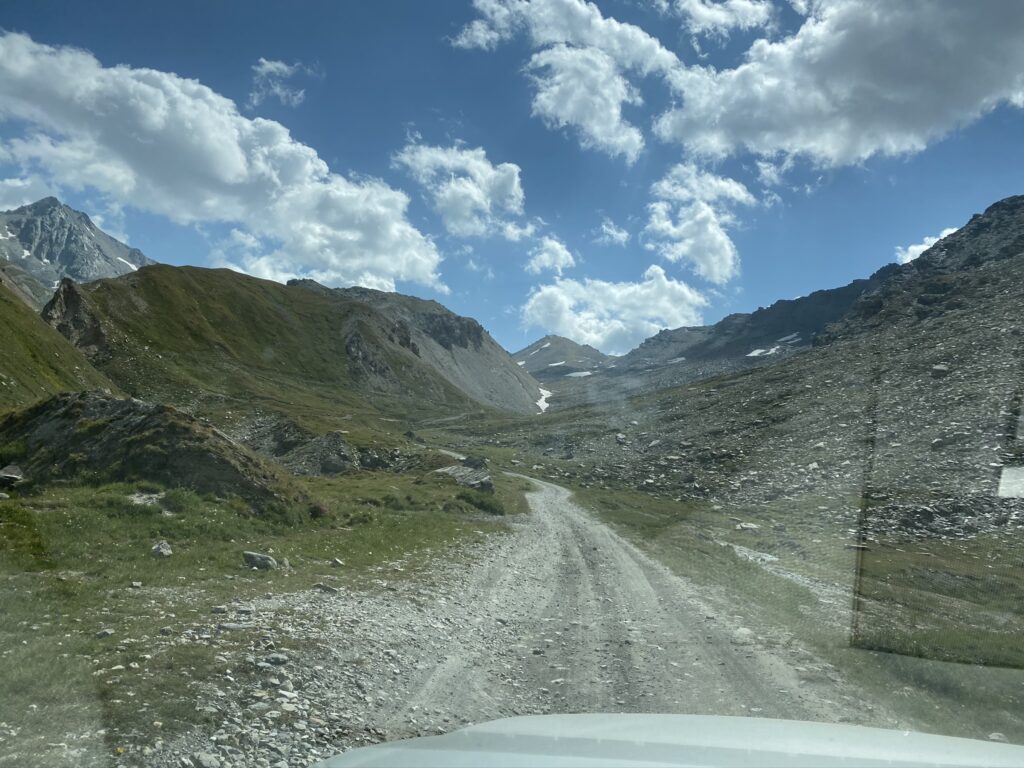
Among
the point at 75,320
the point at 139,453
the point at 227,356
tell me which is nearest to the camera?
the point at 139,453

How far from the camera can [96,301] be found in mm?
131250

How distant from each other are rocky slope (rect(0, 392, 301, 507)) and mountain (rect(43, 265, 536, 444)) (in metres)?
44.8

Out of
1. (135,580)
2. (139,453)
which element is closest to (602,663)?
(135,580)

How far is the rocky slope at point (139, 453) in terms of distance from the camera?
23734 millimetres

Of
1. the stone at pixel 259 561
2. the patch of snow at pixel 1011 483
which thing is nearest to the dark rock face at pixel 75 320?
the stone at pixel 259 561

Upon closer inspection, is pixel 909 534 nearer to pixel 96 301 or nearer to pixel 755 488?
pixel 755 488

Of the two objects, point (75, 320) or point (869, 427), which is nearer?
point (869, 427)

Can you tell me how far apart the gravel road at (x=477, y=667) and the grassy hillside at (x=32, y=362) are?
3687cm

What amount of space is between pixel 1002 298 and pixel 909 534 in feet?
245

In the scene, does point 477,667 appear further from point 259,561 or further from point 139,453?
point 139,453

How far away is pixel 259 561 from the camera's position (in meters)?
17.0

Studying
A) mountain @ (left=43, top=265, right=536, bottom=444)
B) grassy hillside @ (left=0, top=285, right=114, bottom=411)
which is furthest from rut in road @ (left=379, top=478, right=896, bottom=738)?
mountain @ (left=43, top=265, right=536, bottom=444)

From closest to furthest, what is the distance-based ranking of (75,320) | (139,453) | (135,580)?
(135,580) < (139,453) < (75,320)

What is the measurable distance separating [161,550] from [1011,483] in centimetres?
4905
